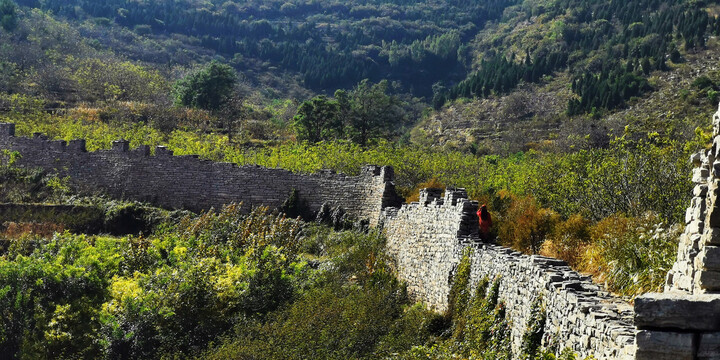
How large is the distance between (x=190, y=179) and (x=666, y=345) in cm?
2570

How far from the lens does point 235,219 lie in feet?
86.4

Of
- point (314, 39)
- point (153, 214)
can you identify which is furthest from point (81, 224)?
point (314, 39)

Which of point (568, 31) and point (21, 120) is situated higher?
point (568, 31)

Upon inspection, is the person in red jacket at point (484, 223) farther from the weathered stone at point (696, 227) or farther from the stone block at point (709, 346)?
the stone block at point (709, 346)

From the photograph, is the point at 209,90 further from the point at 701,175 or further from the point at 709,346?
the point at 709,346

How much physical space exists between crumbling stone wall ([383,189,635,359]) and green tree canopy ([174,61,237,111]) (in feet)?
111

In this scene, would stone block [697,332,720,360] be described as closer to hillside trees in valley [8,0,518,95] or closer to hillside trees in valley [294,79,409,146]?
hillside trees in valley [294,79,409,146]

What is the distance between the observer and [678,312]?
6.21 metres

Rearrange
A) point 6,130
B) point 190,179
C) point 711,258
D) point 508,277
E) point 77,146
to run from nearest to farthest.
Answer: point 711,258
point 508,277
point 190,179
point 77,146
point 6,130

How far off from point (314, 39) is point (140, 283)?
115675 mm

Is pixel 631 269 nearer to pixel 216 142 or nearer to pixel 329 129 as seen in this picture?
pixel 216 142

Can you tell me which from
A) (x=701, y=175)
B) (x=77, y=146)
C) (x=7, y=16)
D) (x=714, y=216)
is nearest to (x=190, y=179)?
(x=77, y=146)

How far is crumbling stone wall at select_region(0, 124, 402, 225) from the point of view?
27.5m

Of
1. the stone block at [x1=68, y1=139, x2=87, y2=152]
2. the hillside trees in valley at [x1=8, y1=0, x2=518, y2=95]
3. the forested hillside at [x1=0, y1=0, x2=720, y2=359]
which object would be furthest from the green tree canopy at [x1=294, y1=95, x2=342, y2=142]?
the hillside trees in valley at [x1=8, y1=0, x2=518, y2=95]
